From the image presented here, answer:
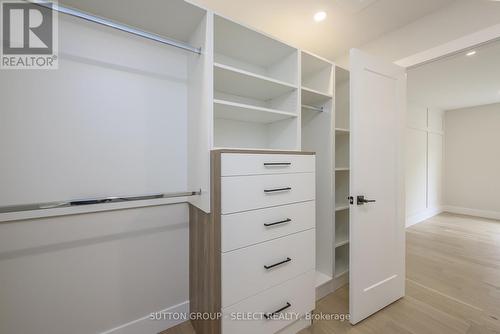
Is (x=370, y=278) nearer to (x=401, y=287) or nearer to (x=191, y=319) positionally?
(x=401, y=287)

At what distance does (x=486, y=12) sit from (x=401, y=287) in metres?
2.34

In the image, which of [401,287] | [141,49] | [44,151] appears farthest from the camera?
[401,287]

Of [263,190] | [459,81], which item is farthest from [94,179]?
[459,81]

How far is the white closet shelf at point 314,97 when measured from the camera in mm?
1778

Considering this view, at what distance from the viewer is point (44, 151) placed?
1133mm

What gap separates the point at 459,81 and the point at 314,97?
10.3ft

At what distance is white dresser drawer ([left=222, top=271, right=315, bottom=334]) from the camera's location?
1165mm

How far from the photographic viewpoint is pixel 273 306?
1.32 meters

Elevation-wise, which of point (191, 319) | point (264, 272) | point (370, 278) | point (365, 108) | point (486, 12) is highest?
point (486, 12)

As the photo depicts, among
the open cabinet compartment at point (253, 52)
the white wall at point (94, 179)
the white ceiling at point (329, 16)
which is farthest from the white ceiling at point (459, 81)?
the white wall at point (94, 179)

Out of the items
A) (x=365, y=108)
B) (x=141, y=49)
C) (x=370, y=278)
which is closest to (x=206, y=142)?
(x=141, y=49)

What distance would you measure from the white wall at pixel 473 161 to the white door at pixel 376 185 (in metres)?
4.59

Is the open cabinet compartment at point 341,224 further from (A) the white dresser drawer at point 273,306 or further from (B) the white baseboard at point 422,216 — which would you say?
(B) the white baseboard at point 422,216

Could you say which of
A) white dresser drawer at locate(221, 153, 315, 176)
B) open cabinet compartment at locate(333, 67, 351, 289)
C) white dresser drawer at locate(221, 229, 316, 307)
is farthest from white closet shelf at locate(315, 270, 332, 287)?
white dresser drawer at locate(221, 153, 315, 176)
